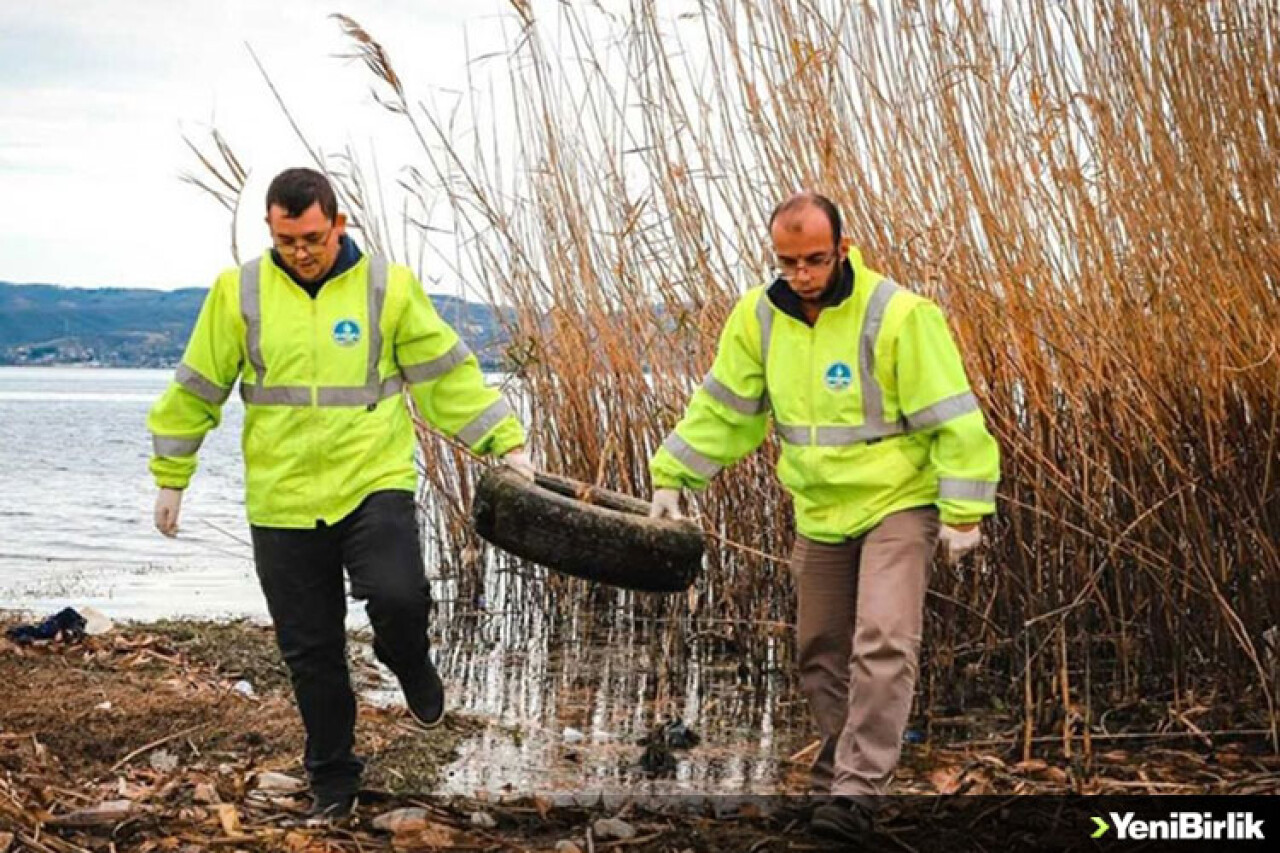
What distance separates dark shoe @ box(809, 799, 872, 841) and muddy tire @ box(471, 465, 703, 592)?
2.80 ft

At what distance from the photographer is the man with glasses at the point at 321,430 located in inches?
190

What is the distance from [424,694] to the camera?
5.17m

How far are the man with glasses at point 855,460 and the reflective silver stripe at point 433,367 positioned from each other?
0.72 m

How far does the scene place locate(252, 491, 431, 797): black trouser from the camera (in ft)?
15.9

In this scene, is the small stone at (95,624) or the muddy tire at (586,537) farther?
the small stone at (95,624)

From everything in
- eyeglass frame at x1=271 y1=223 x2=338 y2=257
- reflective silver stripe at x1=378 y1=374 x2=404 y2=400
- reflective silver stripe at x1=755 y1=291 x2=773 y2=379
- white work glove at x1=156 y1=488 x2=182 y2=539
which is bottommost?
white work glove at x1=156 y1=488 x2=182 y2=539

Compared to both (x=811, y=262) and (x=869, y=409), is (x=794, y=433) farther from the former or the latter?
(x=811, y=262)

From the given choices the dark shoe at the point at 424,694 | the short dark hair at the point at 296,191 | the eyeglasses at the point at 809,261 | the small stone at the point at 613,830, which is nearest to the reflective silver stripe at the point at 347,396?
the short dark hair at the point at 296,191

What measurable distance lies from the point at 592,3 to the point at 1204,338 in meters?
2.84

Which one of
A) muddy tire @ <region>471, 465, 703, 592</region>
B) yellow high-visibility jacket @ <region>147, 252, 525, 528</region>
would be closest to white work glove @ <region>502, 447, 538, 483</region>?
muddy tire @ <region>471, 465, 703, 592</region>

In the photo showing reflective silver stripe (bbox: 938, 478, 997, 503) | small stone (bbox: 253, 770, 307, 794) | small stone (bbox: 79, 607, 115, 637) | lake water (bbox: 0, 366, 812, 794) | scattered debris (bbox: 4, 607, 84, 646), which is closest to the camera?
reflective silver stripe (bbox: 938, 478, 997, 503)

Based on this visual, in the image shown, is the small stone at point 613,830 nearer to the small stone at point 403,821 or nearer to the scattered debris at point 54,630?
the small stone at point 403,821

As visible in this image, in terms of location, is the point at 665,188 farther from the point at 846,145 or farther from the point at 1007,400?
the point at 1007,400

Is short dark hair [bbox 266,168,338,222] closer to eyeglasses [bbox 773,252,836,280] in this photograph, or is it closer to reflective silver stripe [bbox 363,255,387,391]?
reflective silver stripe [bbox 363,255,387,391]
